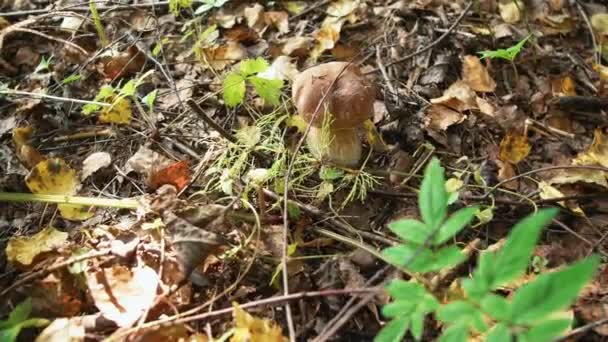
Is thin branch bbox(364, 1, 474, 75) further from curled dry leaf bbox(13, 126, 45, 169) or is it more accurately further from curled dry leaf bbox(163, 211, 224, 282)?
curled dry leaf bbox(13, 126, 45, 169)

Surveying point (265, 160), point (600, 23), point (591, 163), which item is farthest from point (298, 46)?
point (600, 23)

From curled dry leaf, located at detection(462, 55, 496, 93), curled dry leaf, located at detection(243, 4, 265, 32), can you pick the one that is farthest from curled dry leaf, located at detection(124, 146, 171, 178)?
curled dry leaf, located at detection(462, 55, 496, 93)

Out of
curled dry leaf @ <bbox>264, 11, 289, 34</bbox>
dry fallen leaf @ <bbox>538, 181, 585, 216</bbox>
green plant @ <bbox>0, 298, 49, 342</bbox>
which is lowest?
dry fallen leaf @ <bbox>538, 181, 585, 216</bbox>

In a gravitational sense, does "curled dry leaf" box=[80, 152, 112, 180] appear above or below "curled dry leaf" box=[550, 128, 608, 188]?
above

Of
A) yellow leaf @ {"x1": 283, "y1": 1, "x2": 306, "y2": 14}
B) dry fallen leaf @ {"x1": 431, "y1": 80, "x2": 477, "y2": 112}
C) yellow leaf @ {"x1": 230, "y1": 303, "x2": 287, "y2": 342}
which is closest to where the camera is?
yellow leaf @ {"x1": 230, "y1": 303, "x2": 287, "y2": 342}

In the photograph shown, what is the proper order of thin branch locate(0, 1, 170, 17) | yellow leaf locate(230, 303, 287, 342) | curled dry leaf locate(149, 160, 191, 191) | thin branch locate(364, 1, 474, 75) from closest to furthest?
1. yellow leaf locate(230, 303, 287, 342)
2. curled dry leaf locate(149, 160, 191, 191)
3. thin branch locate(364, 1, 474, 75)
4. thin branch locate(0, 1, 170, 17)

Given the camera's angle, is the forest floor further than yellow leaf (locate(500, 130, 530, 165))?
No

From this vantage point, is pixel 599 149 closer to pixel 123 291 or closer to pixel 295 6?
pixel 295 6
